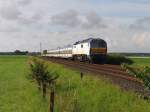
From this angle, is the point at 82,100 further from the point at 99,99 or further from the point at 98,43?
Answer: the point at 98,43

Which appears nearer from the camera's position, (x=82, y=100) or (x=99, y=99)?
(x=99, y=99)

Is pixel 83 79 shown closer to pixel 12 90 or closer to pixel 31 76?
pixel 31 76

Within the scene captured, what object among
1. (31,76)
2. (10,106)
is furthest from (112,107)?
(31,76)

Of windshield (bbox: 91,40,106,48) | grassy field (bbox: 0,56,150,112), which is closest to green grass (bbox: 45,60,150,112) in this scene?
grassy field (bbox: 0,56,150,112)

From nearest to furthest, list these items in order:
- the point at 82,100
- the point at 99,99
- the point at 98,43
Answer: the point at 99,99 < the point at 82,100 < the point at 98,43

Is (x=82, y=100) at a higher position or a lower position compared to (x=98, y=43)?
lower

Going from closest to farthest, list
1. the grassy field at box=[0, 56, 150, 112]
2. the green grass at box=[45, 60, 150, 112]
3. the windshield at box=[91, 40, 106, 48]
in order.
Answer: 1. the green grass at box=[45, 60, 150, 112]
2. the grassy field at box=[0, 56, 150, 112]
3. the windshield at box=[91, 40, 106, 48]

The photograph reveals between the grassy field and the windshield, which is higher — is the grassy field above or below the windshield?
below

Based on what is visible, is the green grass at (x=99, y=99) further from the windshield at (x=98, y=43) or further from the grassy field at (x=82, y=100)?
the windshield at (x=98, y=43)

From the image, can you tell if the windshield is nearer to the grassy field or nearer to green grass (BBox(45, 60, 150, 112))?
the grassy field

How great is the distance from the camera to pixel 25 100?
21859 millimetres

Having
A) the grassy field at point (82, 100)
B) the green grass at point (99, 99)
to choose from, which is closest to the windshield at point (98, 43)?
the grassy field at point (82, 100)

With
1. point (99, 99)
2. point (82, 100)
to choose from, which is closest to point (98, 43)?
point (82, 100)

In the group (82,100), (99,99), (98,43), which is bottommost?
(82,100)
